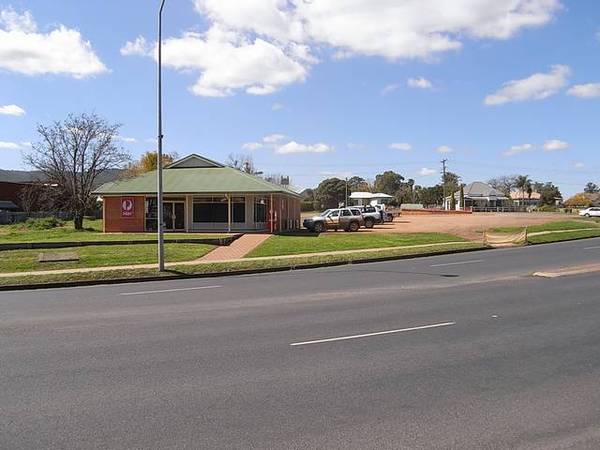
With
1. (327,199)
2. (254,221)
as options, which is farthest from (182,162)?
(327,199)

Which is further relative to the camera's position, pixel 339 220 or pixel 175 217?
pixel 339 220

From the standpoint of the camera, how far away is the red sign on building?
36.8 m

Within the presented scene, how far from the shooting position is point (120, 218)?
36.9 metres

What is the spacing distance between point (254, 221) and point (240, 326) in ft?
87.1

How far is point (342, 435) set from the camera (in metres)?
4.73

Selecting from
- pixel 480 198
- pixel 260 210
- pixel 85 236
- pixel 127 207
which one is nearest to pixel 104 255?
pixel 85 236

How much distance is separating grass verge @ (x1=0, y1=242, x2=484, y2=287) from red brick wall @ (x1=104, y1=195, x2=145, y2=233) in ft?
55.7

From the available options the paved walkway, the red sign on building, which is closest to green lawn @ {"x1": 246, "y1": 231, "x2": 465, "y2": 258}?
the paved walkway

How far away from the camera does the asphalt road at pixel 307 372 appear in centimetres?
483

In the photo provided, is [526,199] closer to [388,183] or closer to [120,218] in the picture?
[388,183]

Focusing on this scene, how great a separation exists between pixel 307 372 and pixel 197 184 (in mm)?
31085

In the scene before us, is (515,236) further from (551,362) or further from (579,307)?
(551,362)

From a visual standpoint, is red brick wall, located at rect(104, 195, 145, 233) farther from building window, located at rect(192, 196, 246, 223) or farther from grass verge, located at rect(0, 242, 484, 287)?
grass verge, located at rect(0, 242, 484, 287)

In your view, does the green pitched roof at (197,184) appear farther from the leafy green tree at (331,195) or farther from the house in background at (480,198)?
the leafy green tree at (331,195)
